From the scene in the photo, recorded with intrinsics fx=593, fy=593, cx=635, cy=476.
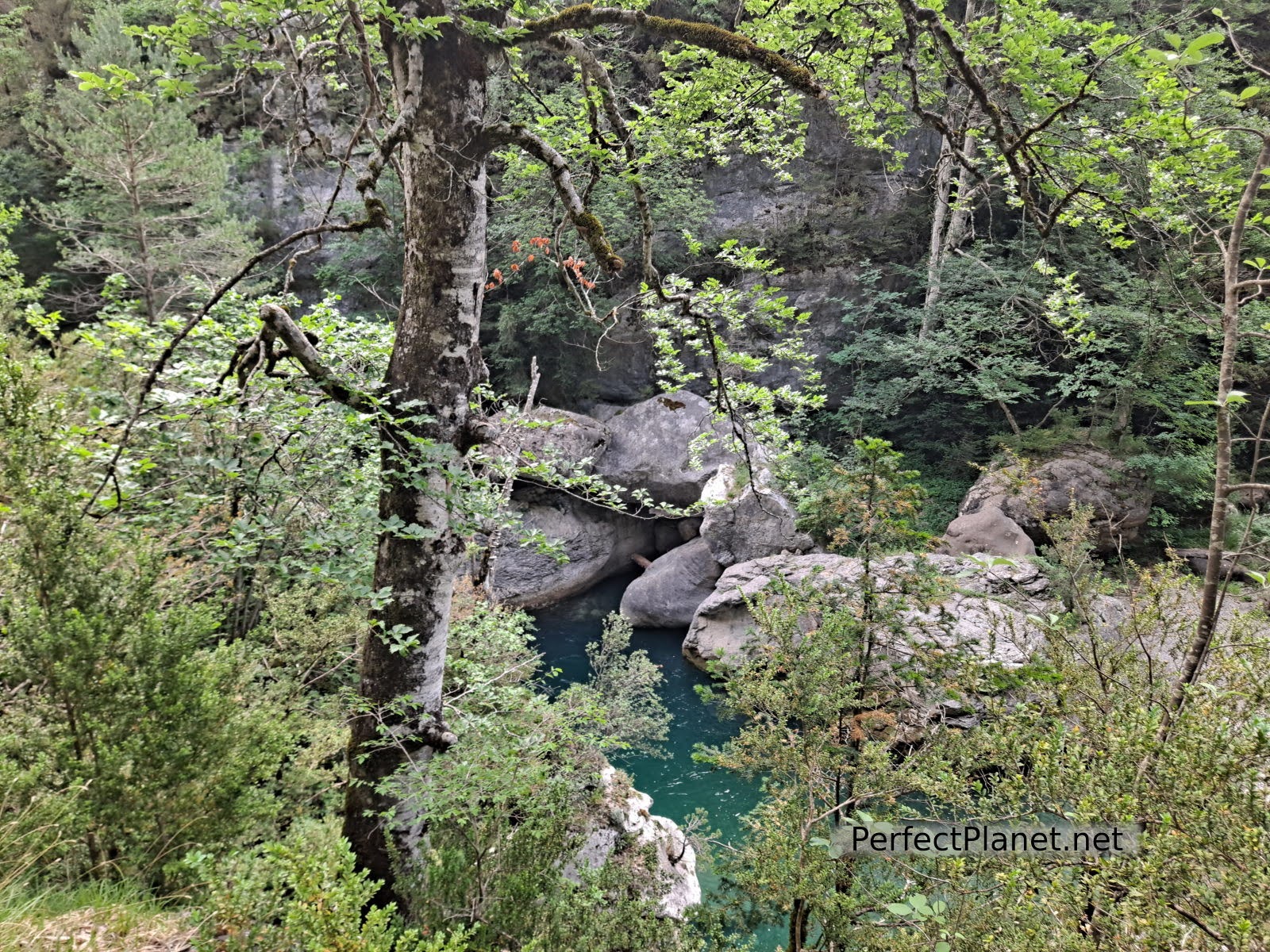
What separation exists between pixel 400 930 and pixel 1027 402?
13.6 meters

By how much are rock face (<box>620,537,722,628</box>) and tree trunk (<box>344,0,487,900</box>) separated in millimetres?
9184

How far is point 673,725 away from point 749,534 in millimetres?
3824

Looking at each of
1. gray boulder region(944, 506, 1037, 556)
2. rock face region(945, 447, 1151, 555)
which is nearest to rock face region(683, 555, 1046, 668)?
gray boulder region(944, 506, 1037, 556)

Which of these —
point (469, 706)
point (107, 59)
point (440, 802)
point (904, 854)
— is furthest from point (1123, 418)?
point (107, 59)

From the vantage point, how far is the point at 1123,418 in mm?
10266

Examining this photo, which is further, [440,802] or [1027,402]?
[1027,402]

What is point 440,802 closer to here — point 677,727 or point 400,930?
point 400,930

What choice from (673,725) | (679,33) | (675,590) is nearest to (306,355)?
(679,33)

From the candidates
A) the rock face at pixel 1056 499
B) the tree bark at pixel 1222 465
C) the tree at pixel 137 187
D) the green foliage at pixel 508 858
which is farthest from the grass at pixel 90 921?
the rock face at pixel 1056 499

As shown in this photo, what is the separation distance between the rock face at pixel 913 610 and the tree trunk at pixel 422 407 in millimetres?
1483

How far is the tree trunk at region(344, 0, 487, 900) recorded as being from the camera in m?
2.40

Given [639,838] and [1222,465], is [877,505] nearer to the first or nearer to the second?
[1222,465]

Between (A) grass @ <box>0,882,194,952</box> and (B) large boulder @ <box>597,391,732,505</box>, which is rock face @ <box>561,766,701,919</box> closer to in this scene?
(A) grass @ <box>0,882,194,952</box>

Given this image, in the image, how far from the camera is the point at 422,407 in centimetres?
246
